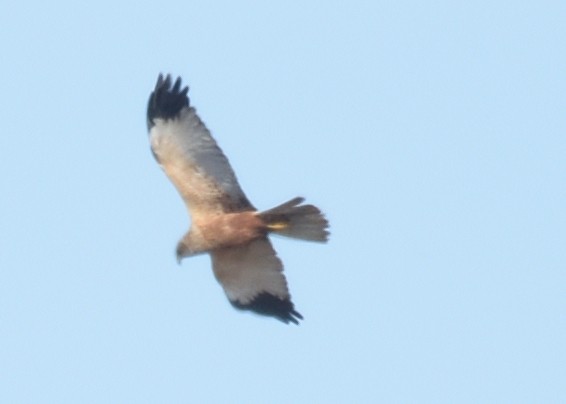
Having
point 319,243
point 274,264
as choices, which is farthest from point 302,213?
point 274,264

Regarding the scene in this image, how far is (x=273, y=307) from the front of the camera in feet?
39.7

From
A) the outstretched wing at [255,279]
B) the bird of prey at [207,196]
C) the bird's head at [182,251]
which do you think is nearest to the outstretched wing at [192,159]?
the bird of prey at [207,196]

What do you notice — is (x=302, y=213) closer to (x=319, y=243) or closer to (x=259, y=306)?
(x=319, y=243)

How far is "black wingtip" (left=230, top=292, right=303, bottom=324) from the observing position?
39.5ft

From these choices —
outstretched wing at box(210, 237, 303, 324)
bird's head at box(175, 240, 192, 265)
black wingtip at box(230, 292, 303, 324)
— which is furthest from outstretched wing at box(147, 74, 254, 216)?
black wingtip at box(230, 292, 303, 324)

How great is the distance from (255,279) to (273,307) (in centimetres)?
37

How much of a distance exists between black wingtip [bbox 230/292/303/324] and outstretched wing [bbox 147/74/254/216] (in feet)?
3.12

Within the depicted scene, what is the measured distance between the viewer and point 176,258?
39.0 ft

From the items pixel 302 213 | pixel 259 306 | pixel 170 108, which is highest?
pixel 170 108

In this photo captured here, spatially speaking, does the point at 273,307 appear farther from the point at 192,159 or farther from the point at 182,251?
the point at 192,159

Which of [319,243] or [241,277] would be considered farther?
[241,277]

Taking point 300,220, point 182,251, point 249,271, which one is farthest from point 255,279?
point 300,220

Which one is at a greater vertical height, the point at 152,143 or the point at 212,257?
the point at 152,143

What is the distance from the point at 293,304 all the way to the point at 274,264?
471 mm
